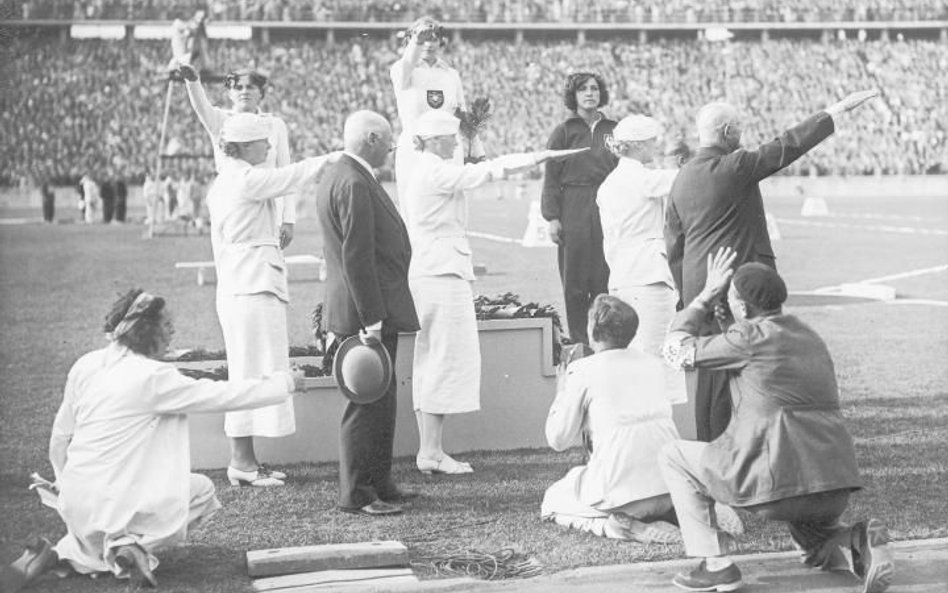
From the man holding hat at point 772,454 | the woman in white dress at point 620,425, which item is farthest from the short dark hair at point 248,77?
the man holding hat at point 772,454

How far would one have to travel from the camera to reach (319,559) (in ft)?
17.8

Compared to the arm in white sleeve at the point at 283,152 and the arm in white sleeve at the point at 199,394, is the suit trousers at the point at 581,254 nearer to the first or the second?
the arm in white sleeve at the point at 283,152

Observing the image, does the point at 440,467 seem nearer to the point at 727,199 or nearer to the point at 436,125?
the point at 436,125

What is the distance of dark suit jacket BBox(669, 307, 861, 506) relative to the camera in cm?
513

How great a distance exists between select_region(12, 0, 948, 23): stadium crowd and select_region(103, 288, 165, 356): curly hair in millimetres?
48570

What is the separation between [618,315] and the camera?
5926mm

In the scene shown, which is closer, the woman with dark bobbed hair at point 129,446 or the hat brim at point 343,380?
the woman with dark bobbed hair at point 129,446

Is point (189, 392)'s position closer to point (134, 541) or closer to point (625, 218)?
point (134, 541)

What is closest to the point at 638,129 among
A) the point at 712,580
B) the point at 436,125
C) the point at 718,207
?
the point at 718,207

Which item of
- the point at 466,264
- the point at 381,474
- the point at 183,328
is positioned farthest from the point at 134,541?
the point at 183,328

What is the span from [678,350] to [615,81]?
157ft

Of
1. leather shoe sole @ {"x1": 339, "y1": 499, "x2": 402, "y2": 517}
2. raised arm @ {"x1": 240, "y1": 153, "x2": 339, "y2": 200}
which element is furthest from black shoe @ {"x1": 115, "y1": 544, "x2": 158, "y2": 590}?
raised arm @ {"x1": 240, "y1": 153, "x2": 339, "y2": 200}

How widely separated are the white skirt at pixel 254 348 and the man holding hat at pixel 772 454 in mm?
2738

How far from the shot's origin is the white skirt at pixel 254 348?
729cm
